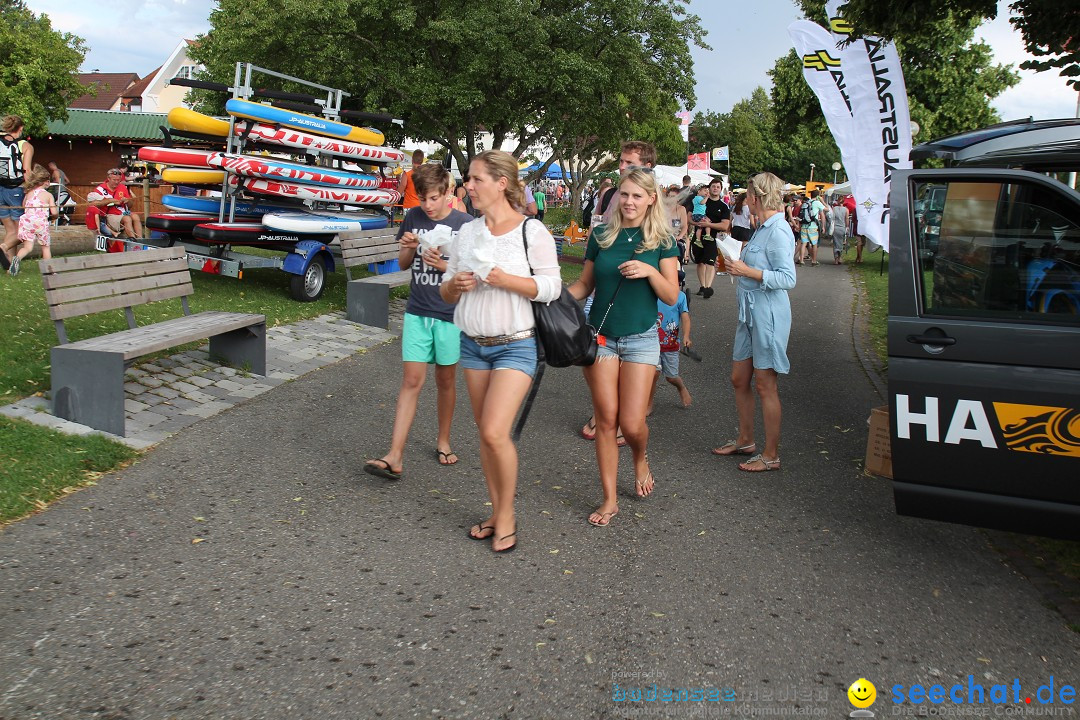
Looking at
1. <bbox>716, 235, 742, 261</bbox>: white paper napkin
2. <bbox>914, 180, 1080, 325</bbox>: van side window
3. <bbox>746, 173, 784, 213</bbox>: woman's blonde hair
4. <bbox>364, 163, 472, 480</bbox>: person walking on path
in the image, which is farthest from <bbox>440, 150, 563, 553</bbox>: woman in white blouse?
<bbox>746, 173, 784, 213</bbox>: woman's blonde hair

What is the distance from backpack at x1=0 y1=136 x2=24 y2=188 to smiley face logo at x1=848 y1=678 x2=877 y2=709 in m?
12.5

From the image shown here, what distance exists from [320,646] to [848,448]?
4.32 m

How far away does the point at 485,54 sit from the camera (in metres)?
18.1

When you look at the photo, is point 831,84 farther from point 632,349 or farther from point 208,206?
point 208,206

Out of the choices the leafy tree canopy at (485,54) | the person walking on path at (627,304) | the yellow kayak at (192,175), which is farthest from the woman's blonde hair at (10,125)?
the person walking on path at (627,304)

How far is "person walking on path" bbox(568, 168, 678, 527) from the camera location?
4703 mm

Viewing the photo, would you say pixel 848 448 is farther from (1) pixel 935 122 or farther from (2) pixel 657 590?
(1) pixel 935 122

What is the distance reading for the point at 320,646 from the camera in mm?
3455

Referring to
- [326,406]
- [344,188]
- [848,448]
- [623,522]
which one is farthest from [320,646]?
[344,188]

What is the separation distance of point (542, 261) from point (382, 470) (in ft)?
5.90

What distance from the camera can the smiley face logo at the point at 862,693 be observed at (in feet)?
10.6

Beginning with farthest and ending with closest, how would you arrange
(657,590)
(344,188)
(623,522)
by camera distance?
1. (344,188)
2. (623,522)
3. (657,590)

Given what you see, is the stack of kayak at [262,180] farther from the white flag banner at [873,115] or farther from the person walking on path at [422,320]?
the white flag banner at [873,115]

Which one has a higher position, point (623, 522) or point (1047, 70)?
point (1047, 70)
